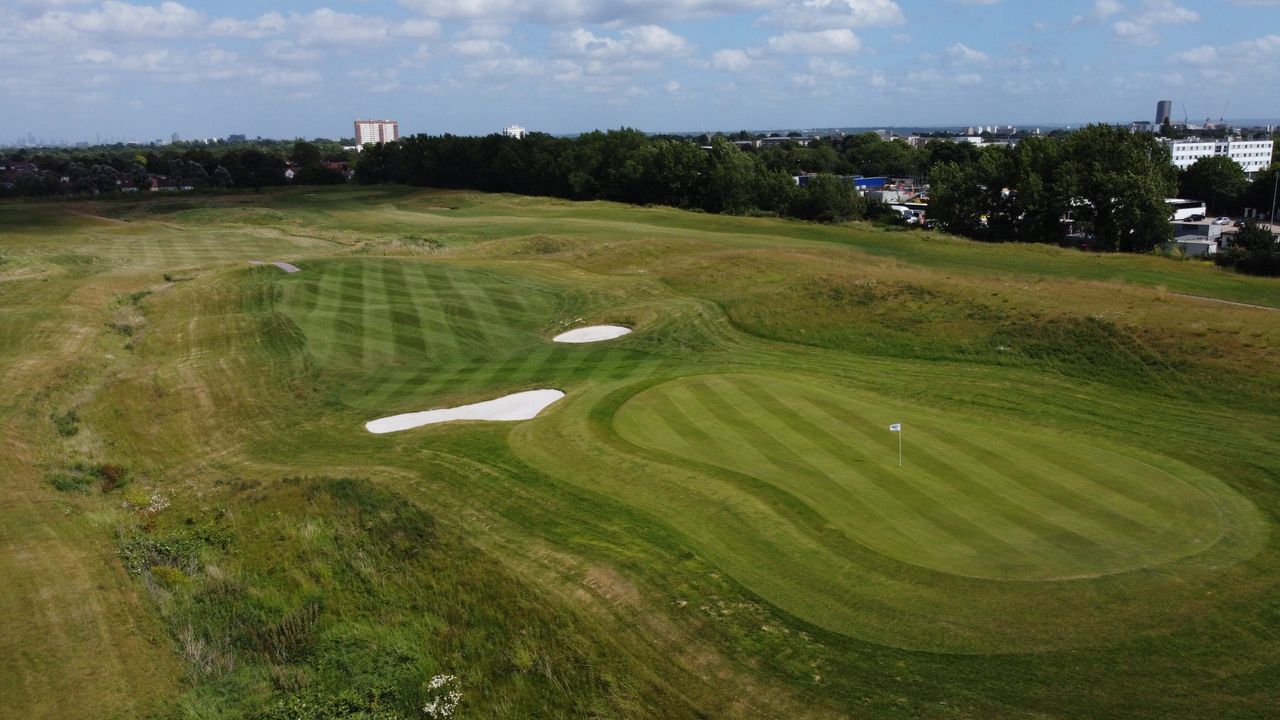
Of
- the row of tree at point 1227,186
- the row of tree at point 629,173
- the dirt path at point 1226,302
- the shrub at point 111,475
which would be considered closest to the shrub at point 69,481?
the shrub at point 111,475

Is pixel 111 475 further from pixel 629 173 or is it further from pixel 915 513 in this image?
pixel 629 173

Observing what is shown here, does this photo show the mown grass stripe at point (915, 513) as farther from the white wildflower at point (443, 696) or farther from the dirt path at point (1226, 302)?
the dirt path at point (1226, 302)

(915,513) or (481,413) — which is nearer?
(915,513)

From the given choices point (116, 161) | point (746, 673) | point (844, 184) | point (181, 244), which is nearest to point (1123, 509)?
point (746, 673)

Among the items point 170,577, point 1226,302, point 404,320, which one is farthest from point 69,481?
point 1226,302

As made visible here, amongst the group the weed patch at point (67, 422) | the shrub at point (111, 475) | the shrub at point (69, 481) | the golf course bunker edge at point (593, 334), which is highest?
the golf course bunker edge at point (593, 334)

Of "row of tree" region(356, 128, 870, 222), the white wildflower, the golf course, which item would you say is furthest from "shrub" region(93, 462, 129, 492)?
"row of tree" region(356, 128, 870, 222)

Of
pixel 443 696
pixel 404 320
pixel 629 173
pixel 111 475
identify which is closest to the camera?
pixel 443 696
